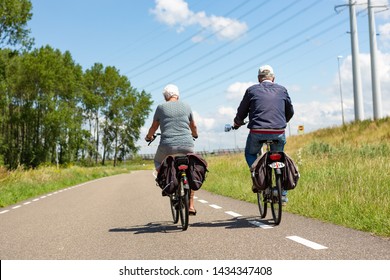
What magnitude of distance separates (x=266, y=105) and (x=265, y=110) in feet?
0.26

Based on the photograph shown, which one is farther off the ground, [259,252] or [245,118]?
[245,118]

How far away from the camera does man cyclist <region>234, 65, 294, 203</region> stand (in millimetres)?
7457

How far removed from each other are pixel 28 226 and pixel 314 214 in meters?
4.89

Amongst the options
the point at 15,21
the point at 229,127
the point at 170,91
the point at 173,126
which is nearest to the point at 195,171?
the point at 173,126

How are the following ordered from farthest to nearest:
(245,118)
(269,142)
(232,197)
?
(232,197) → (245,118) → (269,142)

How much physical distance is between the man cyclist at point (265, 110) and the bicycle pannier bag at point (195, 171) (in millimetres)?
779

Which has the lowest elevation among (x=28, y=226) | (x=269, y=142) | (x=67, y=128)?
(x=28, y=226)

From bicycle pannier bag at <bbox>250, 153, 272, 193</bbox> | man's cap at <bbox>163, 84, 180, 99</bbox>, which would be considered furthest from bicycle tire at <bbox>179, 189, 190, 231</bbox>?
man's cap at <bbox>163, 84, 180, 99</bbox>

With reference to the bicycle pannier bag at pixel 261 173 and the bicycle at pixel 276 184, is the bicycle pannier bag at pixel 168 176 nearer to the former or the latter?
the bicycle pannier bag at pixel 261 173

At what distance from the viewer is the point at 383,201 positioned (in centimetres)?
827

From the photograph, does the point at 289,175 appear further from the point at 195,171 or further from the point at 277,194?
the point at 195,171
